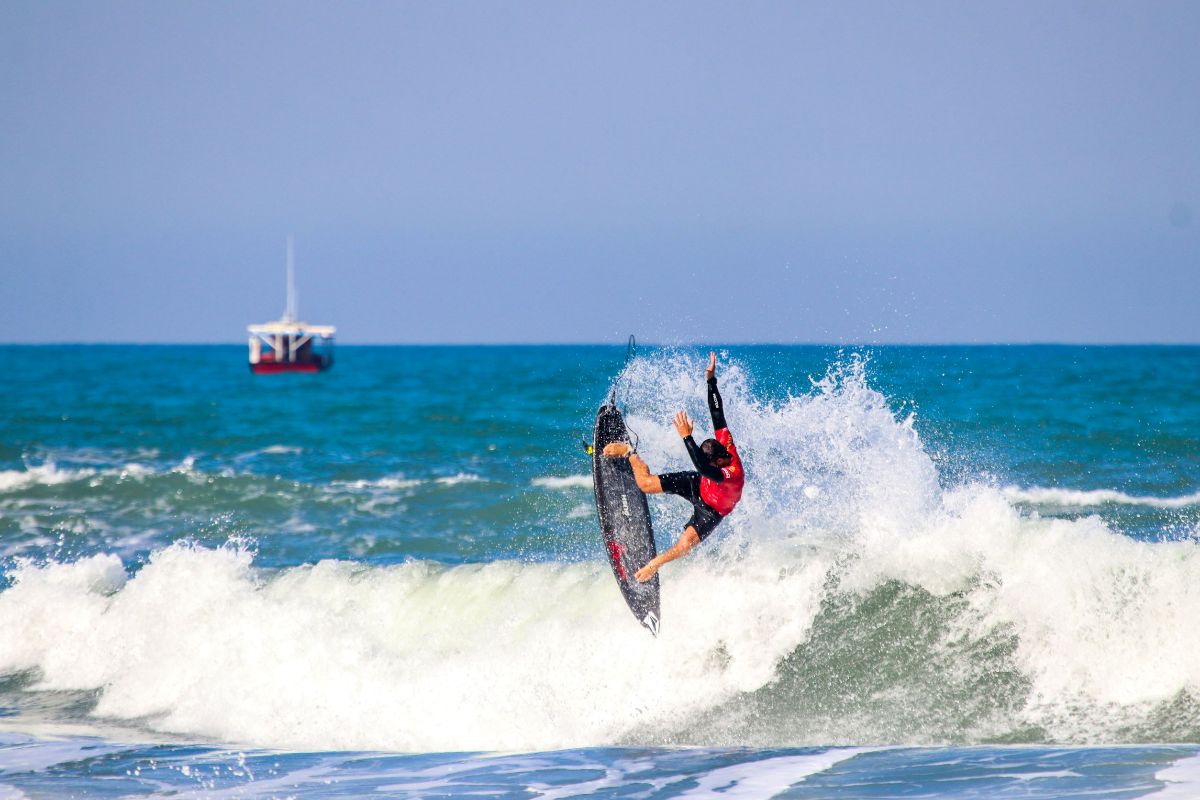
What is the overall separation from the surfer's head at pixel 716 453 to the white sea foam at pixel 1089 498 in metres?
7.93

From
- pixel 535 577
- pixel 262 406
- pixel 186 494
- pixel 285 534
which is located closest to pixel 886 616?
pixel 535 577

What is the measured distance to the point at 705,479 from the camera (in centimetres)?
845

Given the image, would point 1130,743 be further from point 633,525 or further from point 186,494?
point 186,494

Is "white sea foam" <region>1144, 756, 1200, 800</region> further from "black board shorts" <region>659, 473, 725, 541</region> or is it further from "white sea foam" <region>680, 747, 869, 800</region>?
"black board shorts" <region>659, 473, 725, 541</region>

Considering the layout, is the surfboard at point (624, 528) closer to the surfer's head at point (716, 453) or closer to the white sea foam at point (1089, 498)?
the surfer's head at point (716, 453)

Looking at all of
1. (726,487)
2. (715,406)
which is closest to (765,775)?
(726,487)

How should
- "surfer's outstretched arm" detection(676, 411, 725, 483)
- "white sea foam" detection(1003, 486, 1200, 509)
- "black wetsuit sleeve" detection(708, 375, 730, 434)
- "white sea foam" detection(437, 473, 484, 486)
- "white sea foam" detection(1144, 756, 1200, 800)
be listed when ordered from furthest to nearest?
1. "white sea foam" detection(437, 473, 484, 486)
2. "white sea foam" detection(1003, 486, 1200, 509)
3. "surfer's outstretched arm" detection(676, 411, 725, 483)
4. "black wetsuit sleeve" detection(708, 375, 730, 434)
5. "white sea foam" detection(1144, 756, 1200, 800)

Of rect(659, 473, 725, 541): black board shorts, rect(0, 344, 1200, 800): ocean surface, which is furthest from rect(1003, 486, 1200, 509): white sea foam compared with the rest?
rect(659, 473, 725, 541): black board shorts

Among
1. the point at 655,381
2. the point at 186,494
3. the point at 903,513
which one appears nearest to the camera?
the point at 903,513

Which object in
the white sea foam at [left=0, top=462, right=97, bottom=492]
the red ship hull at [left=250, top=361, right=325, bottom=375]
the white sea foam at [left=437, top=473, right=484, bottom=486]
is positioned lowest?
the white sea foam at [left=437, top=473, right=484, bottom=486]

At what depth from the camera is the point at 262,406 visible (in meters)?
35.4

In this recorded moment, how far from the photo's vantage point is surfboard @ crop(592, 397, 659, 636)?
923 cm

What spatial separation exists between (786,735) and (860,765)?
1071 millimetres

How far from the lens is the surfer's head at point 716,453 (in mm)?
8273
